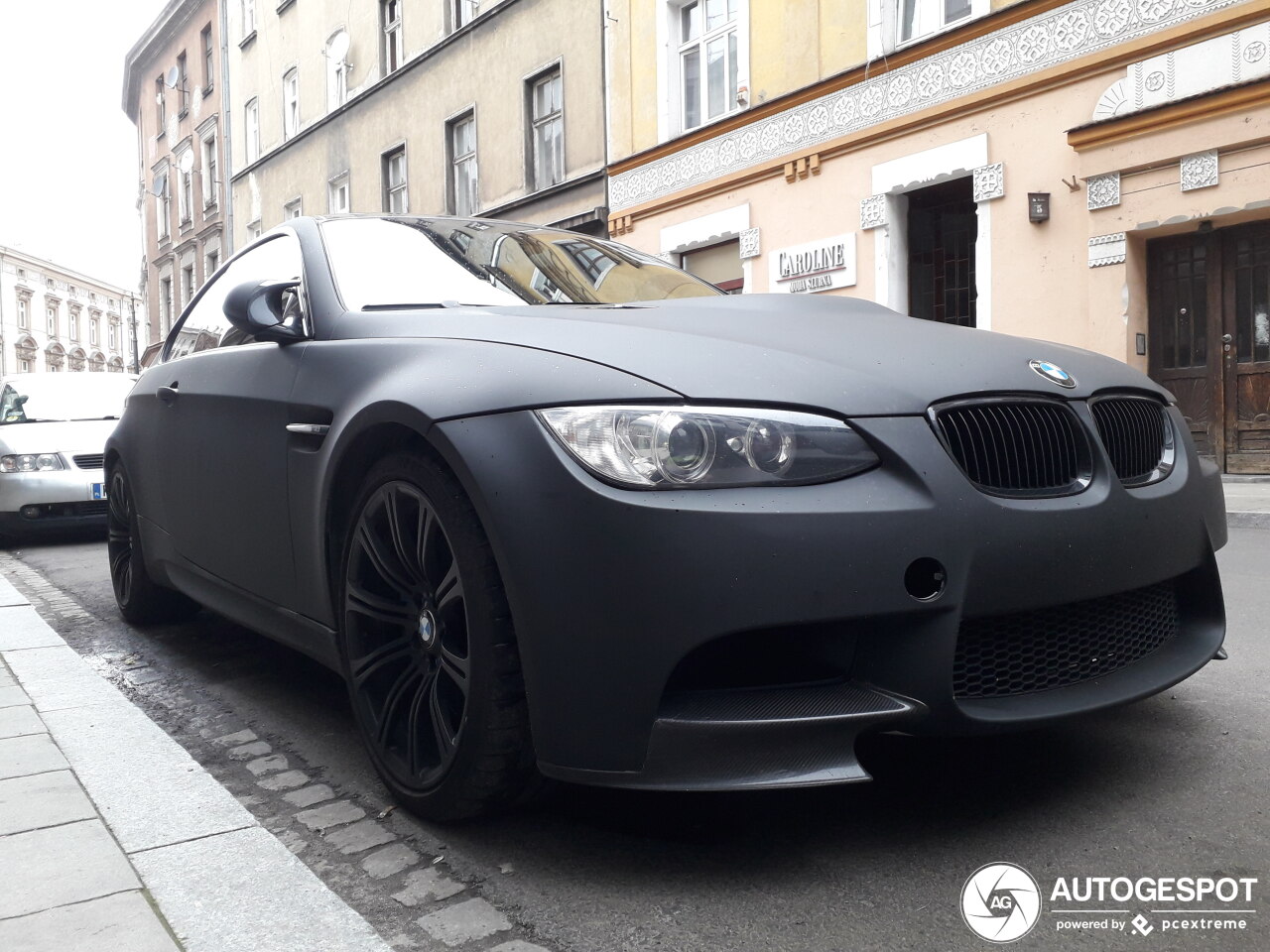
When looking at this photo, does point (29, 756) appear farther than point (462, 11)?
No

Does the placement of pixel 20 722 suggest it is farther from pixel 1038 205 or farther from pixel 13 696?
pixel 1038 205

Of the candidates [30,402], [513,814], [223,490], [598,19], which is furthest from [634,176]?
[513,814]

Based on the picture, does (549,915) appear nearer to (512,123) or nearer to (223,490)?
(223,490)

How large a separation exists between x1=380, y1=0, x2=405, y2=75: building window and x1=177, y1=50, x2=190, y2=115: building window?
14.1 m

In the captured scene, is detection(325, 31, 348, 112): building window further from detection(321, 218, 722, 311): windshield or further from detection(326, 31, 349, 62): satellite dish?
detection(321, 218, 722, 311): windshield

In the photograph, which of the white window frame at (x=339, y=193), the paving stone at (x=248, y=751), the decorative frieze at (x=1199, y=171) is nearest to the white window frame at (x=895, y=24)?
the decorative frieze at (x=1199, y=171)

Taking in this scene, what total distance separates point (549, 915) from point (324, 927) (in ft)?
1.19

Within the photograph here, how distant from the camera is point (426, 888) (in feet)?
6.82

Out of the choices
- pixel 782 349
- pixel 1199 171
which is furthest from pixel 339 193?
pixel 782 349

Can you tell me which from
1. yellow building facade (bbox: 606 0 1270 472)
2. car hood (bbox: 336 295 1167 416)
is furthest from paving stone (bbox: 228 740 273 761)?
yellow building facade (bbox: 606 0 1270 472)

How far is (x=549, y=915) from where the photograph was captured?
195 cm

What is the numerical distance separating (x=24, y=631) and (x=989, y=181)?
9.27 metres

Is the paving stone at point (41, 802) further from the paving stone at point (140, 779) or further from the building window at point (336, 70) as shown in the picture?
the building window at point (336, 70)

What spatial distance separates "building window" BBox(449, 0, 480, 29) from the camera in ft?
62.7
